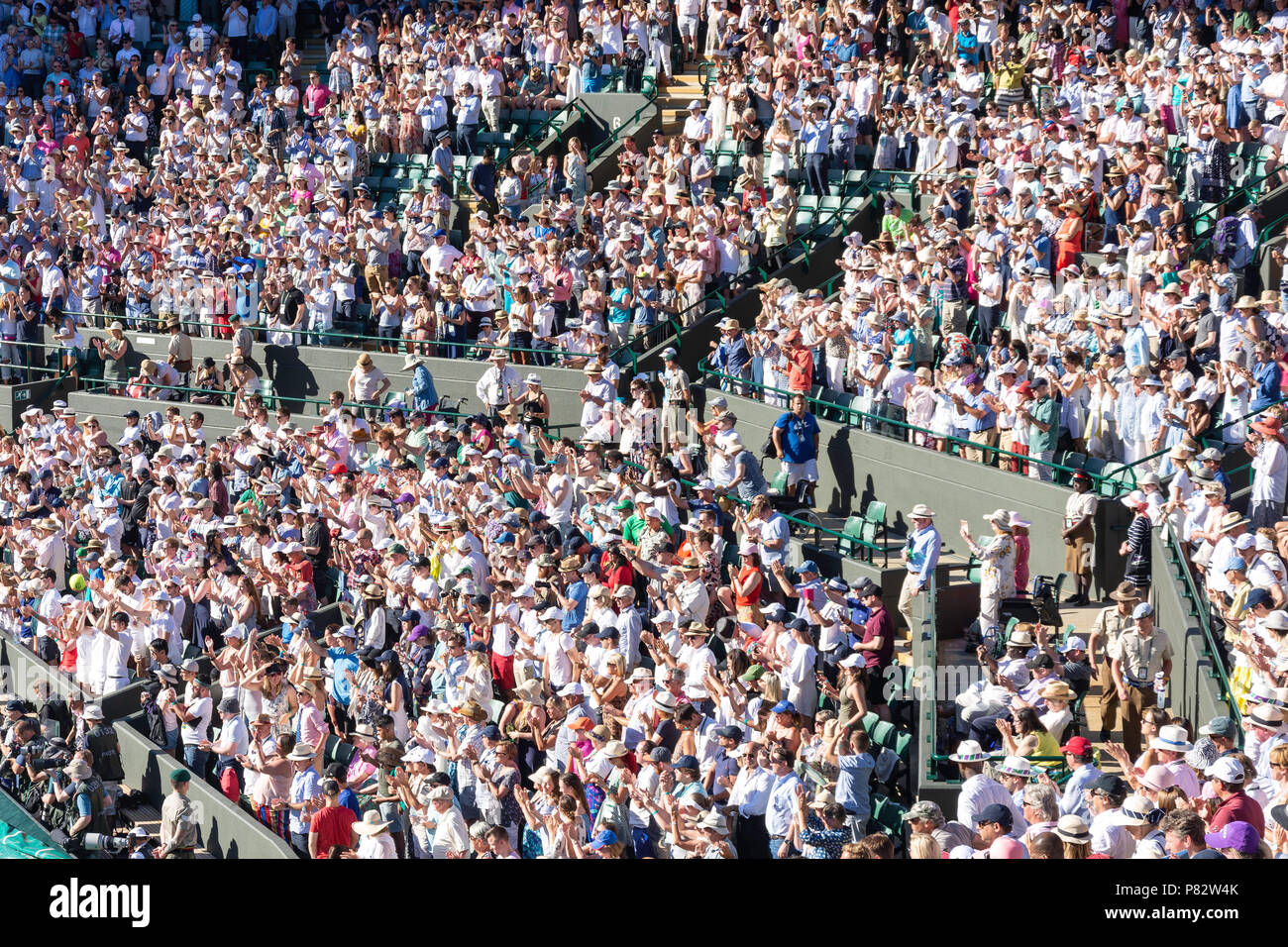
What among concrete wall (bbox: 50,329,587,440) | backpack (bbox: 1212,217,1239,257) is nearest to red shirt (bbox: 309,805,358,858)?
concrete wall (bbox: 50,329,587,440)

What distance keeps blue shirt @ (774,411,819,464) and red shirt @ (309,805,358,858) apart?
7.15 meters

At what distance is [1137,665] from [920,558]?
3.22 metres

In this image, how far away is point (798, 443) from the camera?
62.2 feet

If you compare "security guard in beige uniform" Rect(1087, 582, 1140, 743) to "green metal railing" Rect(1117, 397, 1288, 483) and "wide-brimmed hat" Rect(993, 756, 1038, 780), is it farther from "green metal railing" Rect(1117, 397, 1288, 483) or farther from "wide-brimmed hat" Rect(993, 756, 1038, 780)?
"green metal railing" Rect(1117, 397, 1288, 483)

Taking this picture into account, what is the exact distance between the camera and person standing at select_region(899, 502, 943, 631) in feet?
53.0

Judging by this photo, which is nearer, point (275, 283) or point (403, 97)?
point (275, 283)

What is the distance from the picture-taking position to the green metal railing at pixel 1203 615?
1262 cm

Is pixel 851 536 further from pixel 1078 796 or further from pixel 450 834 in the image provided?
pixel 1078 796

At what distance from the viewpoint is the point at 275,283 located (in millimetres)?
26703

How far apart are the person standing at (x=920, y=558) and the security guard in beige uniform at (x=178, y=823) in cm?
635

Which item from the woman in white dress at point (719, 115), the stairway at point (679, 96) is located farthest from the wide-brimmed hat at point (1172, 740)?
the stairway at point (679, 96)

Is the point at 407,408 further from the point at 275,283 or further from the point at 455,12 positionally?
the point at 455,12

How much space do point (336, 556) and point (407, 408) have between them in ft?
13.7
